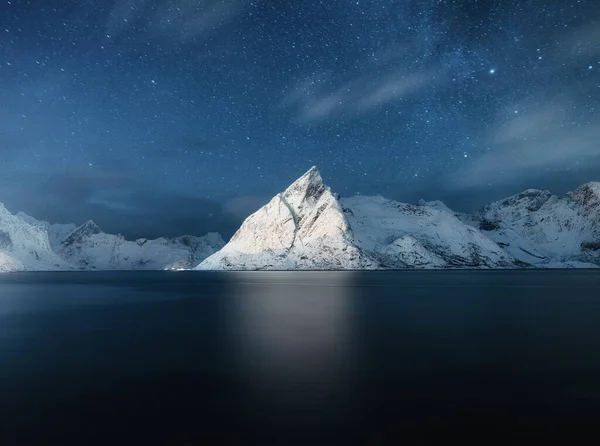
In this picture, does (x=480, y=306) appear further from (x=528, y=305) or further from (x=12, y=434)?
(x=12, y=434)

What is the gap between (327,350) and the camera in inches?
1182

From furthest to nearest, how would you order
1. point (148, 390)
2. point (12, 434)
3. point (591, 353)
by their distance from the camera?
point (591, 353), point (148, 390), point (12, 434)

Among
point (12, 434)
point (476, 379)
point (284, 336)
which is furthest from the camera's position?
point (284, 336)

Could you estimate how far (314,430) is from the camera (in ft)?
48.9

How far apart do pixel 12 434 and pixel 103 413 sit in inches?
116

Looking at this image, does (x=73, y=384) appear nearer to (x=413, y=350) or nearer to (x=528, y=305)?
(x=413, y=350)

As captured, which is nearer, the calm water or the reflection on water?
the calm water

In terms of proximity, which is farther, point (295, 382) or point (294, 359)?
point (294, 359)

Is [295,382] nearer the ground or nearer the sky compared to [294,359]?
nearer the ground

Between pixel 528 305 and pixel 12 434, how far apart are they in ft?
217

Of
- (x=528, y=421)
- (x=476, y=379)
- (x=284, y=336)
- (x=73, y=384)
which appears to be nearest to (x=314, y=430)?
(x=528, y=421)

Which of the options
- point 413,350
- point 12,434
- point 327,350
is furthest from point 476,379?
point 12,434

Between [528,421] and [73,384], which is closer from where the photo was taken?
[528,421]

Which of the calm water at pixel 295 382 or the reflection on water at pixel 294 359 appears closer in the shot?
the calm water at pixel 295 382
